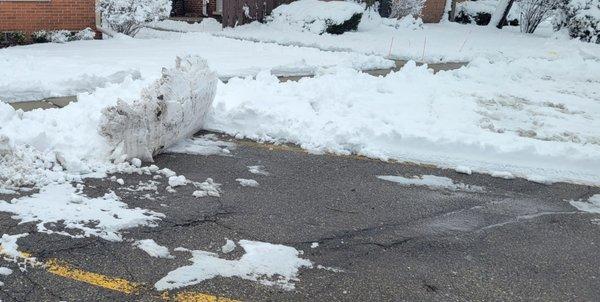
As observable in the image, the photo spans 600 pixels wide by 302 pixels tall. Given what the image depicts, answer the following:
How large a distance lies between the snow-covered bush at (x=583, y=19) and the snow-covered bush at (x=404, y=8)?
18.2 feet

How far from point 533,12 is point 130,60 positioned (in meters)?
17.6

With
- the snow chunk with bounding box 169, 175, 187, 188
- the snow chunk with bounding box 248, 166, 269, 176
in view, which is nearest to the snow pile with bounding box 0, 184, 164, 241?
the snow chunk with bounding box 169, 175, 187, 188

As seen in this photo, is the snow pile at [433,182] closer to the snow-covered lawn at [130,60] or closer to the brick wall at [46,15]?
the snow-covered lawn at [130,60]

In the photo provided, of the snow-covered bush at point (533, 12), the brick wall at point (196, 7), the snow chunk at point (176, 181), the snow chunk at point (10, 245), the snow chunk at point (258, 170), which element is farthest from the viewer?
the brick wall at point (196, 7)

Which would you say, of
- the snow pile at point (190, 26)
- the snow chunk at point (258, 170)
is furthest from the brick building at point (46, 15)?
the snow chunk at point (258, 170)

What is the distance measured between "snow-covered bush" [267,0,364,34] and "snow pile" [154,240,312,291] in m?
15.6

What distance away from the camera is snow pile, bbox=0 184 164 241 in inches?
168

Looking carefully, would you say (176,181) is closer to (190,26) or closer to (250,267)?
(250,267)

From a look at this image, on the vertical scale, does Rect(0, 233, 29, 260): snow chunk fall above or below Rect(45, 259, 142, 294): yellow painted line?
above

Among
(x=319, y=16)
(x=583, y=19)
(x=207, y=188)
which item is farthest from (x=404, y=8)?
(x=207, y=188)

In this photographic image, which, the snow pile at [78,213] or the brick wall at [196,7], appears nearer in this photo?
the snow pile at [78,213]

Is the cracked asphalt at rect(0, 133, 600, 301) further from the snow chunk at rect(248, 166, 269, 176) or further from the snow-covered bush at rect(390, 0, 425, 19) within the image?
the snow-covered bush at rect(390, 0, 425, 19)

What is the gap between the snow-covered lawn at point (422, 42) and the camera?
54.0 ft

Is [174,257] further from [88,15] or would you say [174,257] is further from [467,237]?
[88,15]
